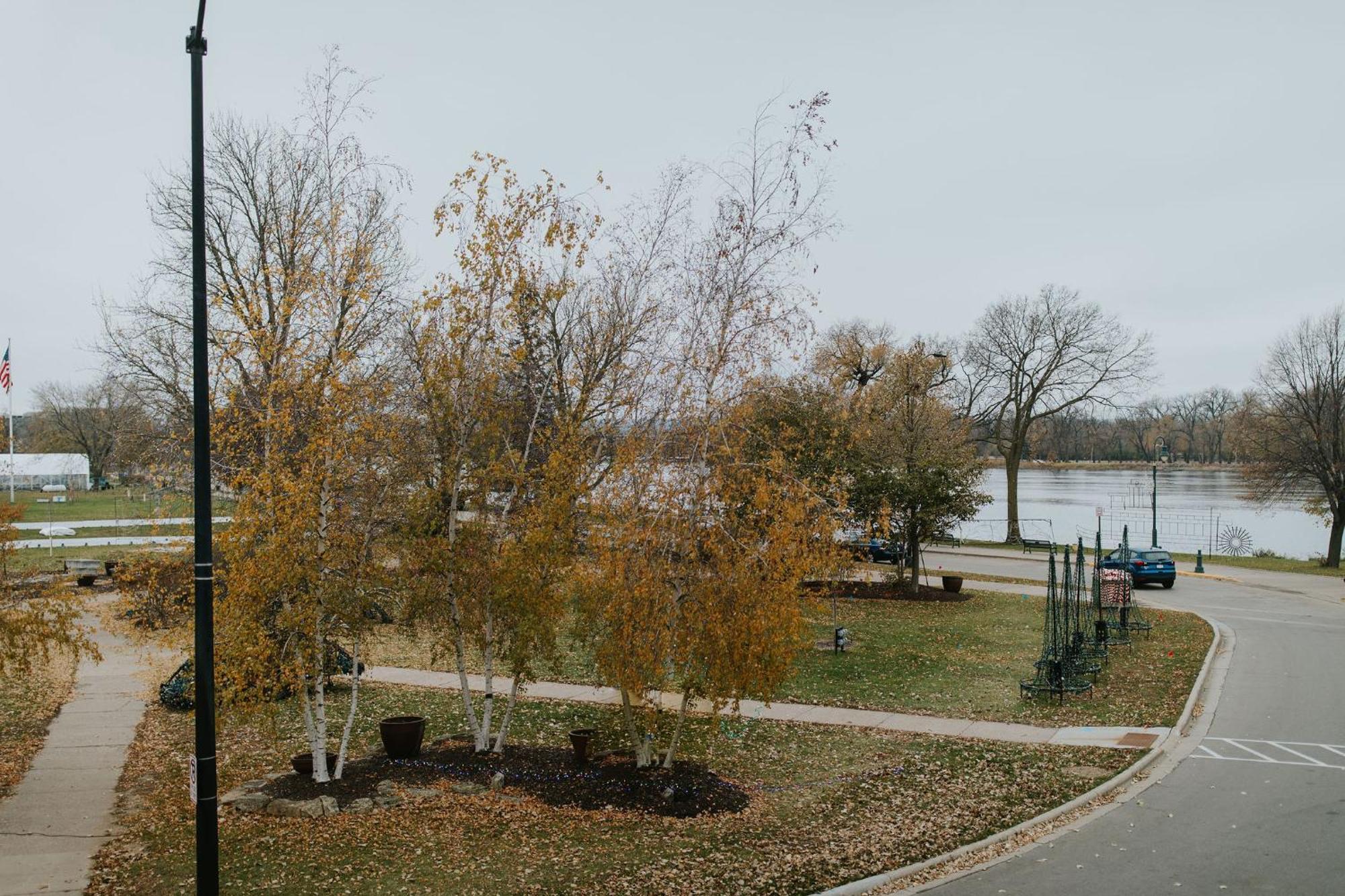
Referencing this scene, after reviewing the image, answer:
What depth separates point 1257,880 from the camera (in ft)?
29.6

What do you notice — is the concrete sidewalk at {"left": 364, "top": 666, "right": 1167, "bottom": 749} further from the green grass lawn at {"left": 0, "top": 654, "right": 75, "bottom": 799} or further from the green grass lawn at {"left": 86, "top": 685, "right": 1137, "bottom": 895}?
the green grass lawn at {"left": 0, "top": 654, "right": 75, "bottom": 799}

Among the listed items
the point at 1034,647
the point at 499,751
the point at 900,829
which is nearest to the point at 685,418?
the point at 499,751

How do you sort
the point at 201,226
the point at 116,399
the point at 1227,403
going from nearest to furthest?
the point at 201,226, the point at 116,399, the point at 1227,403

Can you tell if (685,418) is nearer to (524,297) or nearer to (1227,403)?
(524,297)

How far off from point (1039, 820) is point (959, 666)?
32.1 feet

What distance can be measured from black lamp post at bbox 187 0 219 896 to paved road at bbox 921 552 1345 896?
6365 mm

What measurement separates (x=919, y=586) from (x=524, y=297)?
2399cm

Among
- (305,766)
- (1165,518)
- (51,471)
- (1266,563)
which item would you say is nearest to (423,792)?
(305,766)

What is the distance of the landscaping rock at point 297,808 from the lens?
423 inches

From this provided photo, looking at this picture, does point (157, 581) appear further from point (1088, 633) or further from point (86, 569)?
point (86, 569)

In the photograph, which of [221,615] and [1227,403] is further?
[1227,403]

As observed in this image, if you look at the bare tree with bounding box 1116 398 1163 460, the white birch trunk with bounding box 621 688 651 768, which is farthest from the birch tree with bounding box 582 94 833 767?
the bare tree with bounding box 1116 398 1163 460

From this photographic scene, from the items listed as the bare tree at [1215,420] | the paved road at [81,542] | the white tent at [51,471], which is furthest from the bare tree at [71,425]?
the bare tree at [1215,420]

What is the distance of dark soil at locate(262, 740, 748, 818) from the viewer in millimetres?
11312
